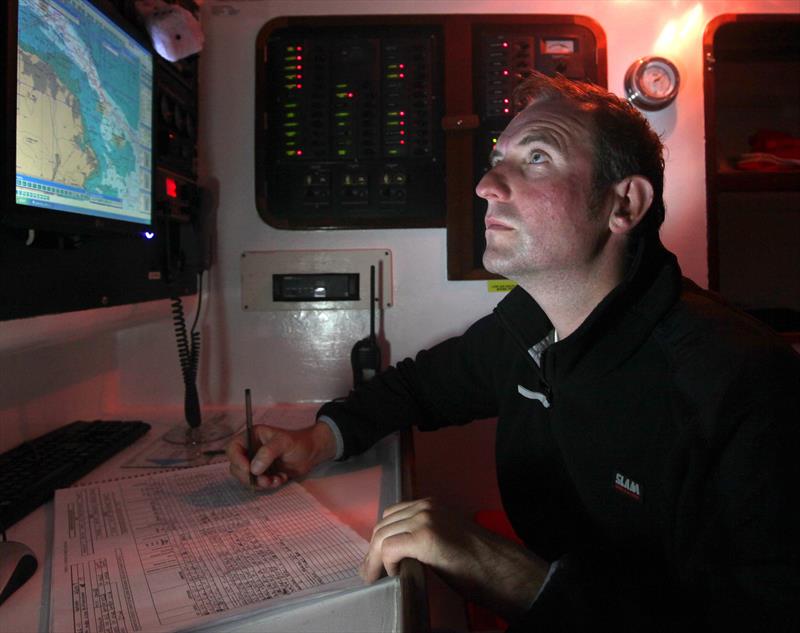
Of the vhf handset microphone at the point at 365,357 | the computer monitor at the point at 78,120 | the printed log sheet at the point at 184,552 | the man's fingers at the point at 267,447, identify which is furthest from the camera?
the vhf handset microphone at the point at 365,357

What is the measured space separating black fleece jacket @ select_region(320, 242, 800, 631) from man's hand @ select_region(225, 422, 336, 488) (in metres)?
0.06

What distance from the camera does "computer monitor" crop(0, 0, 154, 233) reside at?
771mm

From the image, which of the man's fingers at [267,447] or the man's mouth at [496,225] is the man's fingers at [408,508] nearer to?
the man's fingers at [267,447]

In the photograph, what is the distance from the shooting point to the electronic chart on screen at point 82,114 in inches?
31.1

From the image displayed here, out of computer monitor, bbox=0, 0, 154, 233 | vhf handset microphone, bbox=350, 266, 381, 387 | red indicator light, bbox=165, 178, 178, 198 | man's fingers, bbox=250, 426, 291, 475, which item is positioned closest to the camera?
computer monitor, bbox=0, 0, 154, 233

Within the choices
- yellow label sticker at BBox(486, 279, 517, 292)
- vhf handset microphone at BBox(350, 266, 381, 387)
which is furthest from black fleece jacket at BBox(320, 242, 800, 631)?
yellow label sticker at BBox(486, 279, 517, 292)

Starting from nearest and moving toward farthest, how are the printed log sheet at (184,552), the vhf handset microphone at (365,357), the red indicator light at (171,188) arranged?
the printed log sheet at (184,552) < the red indicator light at (171,188) < the vhf handset microphone at (365,357)

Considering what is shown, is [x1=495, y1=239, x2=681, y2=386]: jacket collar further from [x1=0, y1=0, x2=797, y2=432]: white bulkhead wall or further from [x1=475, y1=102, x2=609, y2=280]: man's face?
[x1=0, y1=0, x2=797, y2=432]: white bulkhead wall

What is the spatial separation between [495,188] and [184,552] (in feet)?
2.64

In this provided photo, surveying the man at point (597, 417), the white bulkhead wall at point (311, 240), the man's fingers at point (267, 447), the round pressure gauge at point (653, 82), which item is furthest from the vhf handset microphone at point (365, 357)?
the round pressure gauge at point (653, 82)

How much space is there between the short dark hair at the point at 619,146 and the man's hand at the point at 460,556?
0.60 m

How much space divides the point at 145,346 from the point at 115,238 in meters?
0.63

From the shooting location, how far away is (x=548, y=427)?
96 centimetres

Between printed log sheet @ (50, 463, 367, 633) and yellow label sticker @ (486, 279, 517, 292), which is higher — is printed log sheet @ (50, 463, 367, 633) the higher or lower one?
the lower one
